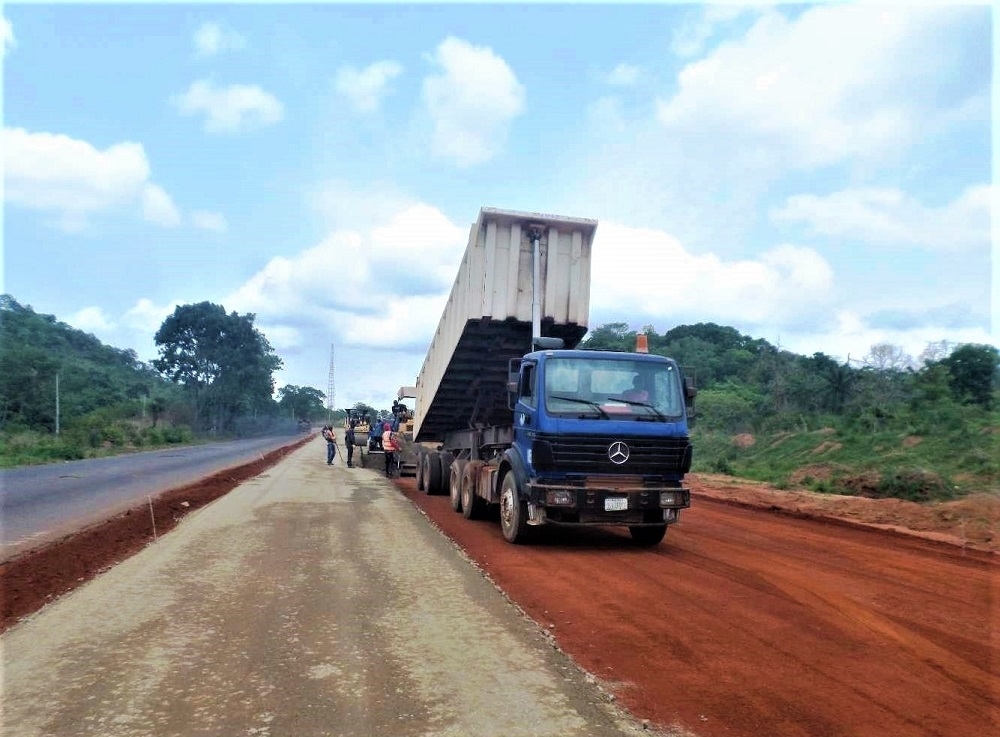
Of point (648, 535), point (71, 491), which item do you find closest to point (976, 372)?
point (648, 535)

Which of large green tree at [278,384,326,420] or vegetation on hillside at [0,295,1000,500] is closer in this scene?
vegetation on hillside at [0,295,1000,500]

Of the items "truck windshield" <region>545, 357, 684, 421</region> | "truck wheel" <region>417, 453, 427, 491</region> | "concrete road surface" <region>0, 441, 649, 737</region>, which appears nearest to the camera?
"concrete road surface" <region>0, 441, 649, 737</region>

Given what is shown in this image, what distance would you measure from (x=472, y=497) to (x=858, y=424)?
1719 centimetres

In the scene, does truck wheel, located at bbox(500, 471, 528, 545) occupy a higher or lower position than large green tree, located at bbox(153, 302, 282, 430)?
lower

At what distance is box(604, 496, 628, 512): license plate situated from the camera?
29.0 ft

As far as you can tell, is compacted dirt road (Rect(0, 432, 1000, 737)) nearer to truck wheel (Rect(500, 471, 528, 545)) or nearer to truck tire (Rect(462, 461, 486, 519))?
truck wheel (Rect(500, 471, 528, 545))

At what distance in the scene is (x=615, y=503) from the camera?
887 cm

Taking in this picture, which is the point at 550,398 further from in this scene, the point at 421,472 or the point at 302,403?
the point at 302,403

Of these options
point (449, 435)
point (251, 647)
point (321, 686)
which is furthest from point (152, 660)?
point (449, 435)

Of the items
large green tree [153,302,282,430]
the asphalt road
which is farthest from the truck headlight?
large green tree [153,302,282,430]

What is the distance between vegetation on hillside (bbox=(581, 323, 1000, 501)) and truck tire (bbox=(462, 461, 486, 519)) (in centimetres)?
399

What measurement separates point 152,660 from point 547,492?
499 cm

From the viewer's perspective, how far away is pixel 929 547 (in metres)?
9.81

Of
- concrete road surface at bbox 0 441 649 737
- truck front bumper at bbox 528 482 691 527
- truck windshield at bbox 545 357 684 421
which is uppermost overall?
truck windshield at bbox 545 357 684 421
